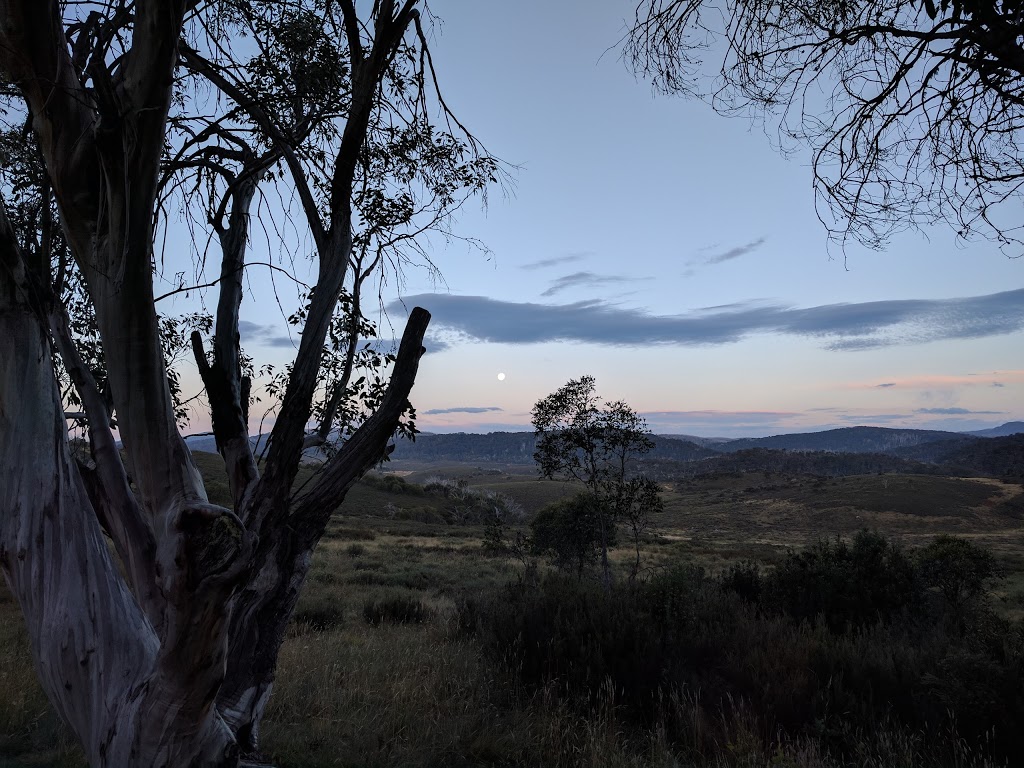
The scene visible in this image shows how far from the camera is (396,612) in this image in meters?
12.3

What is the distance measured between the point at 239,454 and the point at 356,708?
3539mm

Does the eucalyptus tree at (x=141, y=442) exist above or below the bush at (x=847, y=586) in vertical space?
above

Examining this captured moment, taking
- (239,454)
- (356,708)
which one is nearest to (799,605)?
(356,708)

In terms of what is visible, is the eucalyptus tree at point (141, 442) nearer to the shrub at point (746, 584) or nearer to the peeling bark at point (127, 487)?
the peeling bark at point (127, 487)

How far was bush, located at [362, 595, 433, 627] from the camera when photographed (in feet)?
38.7

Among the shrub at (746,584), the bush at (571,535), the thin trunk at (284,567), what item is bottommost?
the bush at (571,535)

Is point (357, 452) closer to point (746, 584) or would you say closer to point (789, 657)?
point (789, 657)

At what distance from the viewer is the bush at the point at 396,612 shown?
38.7 ft

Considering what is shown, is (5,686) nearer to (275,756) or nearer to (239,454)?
(275,756)

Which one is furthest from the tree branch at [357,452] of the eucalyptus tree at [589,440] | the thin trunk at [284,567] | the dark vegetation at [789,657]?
the eucalyptus tree at [589,440]

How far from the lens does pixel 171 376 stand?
679 centimetres

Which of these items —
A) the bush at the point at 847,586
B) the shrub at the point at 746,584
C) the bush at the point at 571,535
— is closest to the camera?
the bush at the point at 847,586

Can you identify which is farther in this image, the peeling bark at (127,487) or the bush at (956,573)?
the bush at (956,573)

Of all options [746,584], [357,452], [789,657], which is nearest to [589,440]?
[746,584]
